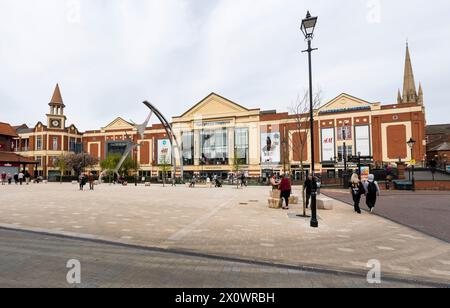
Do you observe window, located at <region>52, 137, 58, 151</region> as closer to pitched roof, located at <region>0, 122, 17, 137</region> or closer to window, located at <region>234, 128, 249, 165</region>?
pitched roof, located at <region>0, 122, 17, 137</region>

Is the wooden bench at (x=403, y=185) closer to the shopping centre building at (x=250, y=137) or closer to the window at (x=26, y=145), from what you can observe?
the shopping centre building at (x=250, y=137)

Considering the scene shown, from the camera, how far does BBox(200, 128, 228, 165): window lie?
198 ft

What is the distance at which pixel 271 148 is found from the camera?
187ft

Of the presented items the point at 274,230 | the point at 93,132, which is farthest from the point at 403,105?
the point at 93,132

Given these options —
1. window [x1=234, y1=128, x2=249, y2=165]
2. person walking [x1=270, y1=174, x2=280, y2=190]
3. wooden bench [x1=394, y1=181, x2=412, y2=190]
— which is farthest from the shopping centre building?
person walking [x1=270, y1=174, x2=280, y2=190]

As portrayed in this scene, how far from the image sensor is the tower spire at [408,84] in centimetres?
6438

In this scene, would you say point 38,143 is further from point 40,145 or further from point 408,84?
point 408,84

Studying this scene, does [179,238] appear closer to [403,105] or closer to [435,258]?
[435,258]

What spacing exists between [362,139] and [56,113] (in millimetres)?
77874

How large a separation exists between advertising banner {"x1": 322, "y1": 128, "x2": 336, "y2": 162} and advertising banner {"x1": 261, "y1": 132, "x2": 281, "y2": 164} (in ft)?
29.8

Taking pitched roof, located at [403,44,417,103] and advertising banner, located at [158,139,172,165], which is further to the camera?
advertising banner, located at [158,139,172,165]

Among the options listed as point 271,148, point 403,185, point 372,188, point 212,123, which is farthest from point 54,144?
point 372,188

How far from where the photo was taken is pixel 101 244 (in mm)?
6227

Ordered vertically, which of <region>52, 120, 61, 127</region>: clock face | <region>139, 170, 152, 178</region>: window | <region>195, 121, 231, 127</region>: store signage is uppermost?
<region>52, 120, 61, 127</region>: clock face
